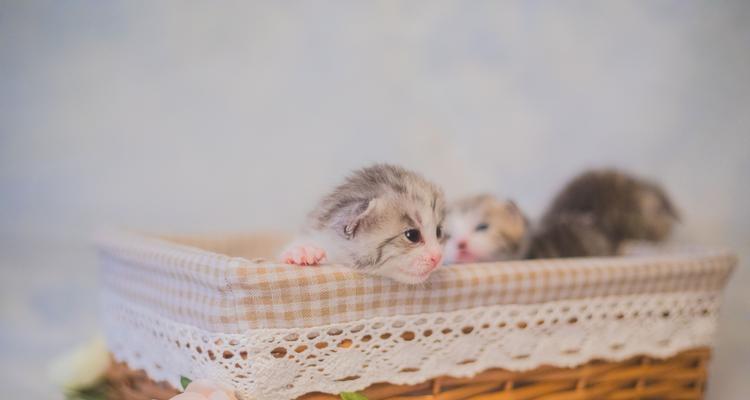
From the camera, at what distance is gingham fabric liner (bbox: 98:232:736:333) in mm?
925

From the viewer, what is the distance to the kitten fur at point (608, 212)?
1707 mm

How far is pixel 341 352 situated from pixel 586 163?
4.85 feet

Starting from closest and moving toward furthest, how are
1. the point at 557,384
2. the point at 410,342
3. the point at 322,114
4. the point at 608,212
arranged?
the point at 410,342, the point at 557,384, the point at 608,212, the point at 322,114

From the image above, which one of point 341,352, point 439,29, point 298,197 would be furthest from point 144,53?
point 341,352

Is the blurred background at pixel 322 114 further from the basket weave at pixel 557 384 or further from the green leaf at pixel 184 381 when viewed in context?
the green leaf at pixel 184 381

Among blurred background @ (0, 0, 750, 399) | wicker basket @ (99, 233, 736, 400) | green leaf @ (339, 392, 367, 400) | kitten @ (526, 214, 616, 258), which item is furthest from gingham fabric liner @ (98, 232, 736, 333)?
blurred background @ (0, 0, 750, 399)

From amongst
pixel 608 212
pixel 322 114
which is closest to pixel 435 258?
pixel 608 212

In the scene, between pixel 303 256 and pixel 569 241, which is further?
pixel 569 241

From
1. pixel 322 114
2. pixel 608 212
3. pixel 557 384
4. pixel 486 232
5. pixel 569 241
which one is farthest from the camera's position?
pixel 322 114

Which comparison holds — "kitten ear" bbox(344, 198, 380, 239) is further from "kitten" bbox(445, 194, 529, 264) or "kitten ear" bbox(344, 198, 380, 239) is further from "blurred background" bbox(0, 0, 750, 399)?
"blurred background" bbox(0, 0, 750, 399)

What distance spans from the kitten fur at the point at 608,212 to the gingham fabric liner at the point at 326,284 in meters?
0.38

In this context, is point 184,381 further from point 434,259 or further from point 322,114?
point 322,114

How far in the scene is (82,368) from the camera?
1.30 metres

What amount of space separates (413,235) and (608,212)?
38.7 inches
